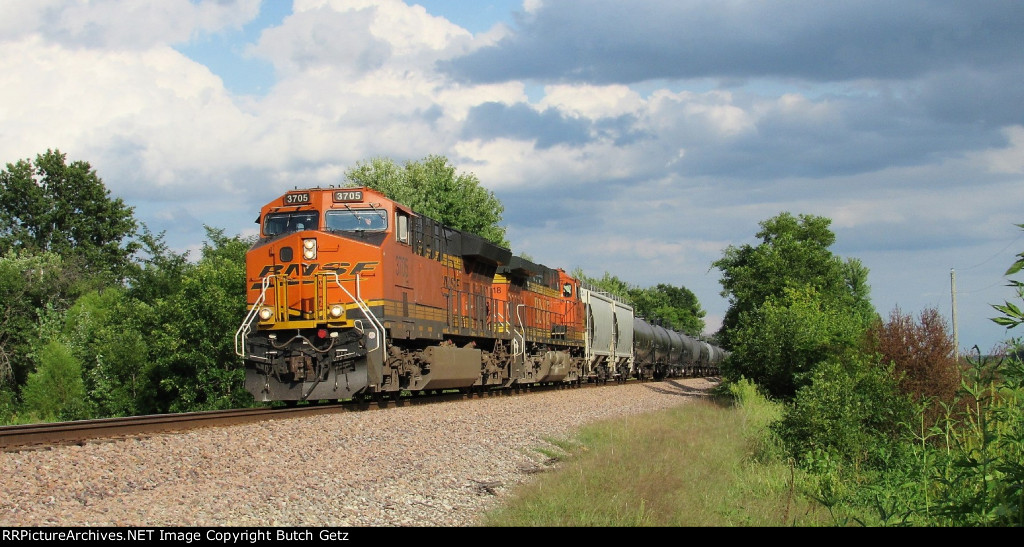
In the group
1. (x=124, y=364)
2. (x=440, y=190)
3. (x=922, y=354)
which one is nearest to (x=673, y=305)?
(x=440, y=190)

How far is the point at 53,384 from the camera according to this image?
44.0m

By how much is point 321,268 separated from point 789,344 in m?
14.5

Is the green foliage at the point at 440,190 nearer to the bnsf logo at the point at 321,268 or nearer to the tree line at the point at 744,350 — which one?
the tree line at the point at 744,350

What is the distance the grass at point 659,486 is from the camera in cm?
766

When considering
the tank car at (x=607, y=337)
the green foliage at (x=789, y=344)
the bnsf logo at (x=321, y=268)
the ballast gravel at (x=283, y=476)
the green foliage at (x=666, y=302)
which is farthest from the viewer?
the green foliage at (x=666, y=302)

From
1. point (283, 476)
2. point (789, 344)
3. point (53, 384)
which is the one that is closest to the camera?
point (283, 476)

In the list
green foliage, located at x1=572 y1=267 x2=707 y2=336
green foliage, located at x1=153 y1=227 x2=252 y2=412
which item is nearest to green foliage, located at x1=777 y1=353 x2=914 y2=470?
green foliage, located at x1=153 y1=227 x2=252 y2=412

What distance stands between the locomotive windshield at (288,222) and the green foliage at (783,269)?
746 inches

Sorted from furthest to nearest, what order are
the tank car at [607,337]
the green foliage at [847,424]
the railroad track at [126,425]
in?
the tank car at [607,337] → the green foliage at [847,424] → the railroad track at [126,425]

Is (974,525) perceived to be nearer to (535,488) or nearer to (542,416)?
(535,488)

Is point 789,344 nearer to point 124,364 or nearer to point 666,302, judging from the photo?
point 124,364

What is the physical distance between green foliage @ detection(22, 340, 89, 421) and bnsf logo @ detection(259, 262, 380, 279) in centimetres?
3018

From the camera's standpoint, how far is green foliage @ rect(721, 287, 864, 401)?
78.1 feet

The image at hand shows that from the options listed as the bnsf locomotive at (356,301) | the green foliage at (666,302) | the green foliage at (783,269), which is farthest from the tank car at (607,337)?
the green foliage at (666,302)
